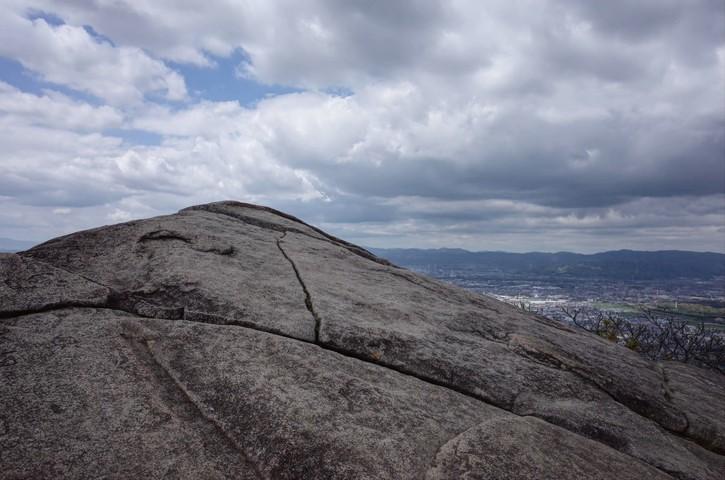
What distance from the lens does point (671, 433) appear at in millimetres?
6594

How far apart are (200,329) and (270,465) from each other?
2344mm

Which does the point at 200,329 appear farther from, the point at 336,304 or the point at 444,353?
the point at 444,353

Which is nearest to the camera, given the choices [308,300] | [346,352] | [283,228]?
[346,352]

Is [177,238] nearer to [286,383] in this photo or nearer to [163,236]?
[163,236]

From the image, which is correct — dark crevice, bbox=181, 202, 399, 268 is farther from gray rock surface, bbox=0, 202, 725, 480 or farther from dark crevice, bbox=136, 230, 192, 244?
dark crevice, bbox=136, 230, 192, 244

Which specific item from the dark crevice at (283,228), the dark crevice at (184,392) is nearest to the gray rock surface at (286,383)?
the dark crevice at (184,392)

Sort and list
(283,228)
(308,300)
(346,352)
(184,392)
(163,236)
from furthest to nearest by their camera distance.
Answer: (283,228) → (163,236) → (308,300) → (346,352) → (184,392)

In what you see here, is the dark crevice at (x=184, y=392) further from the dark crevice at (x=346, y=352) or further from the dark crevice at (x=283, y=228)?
the dark crevice at (x=283, y=228)

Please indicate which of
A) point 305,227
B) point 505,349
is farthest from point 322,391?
point 305,227

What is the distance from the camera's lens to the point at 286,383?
4.93 metres

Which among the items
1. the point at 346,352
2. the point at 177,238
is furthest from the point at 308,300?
the point at 177,238

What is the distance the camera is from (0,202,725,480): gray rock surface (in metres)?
4.11

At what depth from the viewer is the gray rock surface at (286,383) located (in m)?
4.11

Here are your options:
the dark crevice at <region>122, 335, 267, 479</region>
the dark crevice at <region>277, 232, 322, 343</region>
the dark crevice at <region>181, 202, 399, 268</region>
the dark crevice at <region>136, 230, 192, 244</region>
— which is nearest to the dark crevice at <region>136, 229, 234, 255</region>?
the dark crevice at <region>136, 230, 192, 244</region>
